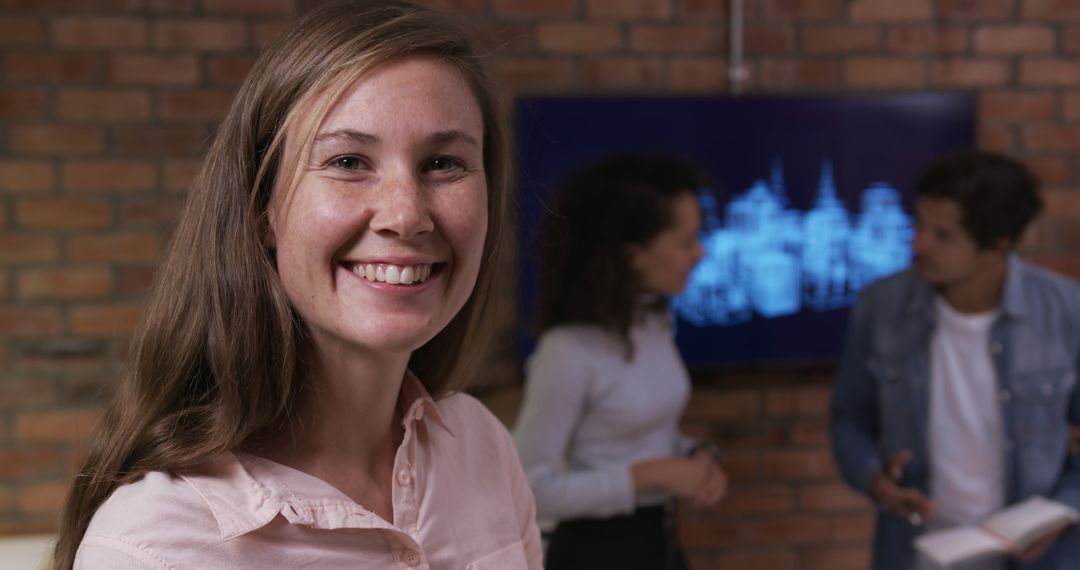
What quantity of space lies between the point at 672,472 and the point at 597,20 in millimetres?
1402

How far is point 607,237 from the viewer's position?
2.18 m

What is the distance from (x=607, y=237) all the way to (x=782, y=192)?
93cm

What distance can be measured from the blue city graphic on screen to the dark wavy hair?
64cm

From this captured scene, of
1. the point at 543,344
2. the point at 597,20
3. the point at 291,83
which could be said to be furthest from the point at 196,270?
the point at 597,20

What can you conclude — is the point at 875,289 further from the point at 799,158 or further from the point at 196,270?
the point at 196,270

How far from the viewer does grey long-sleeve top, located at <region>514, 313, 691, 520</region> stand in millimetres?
1996

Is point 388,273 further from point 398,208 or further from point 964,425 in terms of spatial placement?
point 964,425

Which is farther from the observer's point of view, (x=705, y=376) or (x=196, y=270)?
(x=705, y=376)

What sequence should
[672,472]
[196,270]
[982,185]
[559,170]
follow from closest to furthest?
[196,270]
[672,472]
[982,185]
[559,170]

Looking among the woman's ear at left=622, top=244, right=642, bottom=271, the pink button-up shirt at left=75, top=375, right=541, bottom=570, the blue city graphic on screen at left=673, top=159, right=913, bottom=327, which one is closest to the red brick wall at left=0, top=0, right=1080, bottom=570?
the blue city graphic on screen at left=673, top=159, right=913, bottom=327

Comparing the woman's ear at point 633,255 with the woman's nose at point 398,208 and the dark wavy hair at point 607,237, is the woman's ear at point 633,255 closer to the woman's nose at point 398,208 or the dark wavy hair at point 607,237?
the dark wavy hair at point 607,237

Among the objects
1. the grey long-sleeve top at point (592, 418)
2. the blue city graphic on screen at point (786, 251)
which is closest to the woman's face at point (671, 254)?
the grey long-sleeve top at point (592, 418)

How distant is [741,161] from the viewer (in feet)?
9.44

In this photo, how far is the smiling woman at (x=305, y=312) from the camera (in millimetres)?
849
